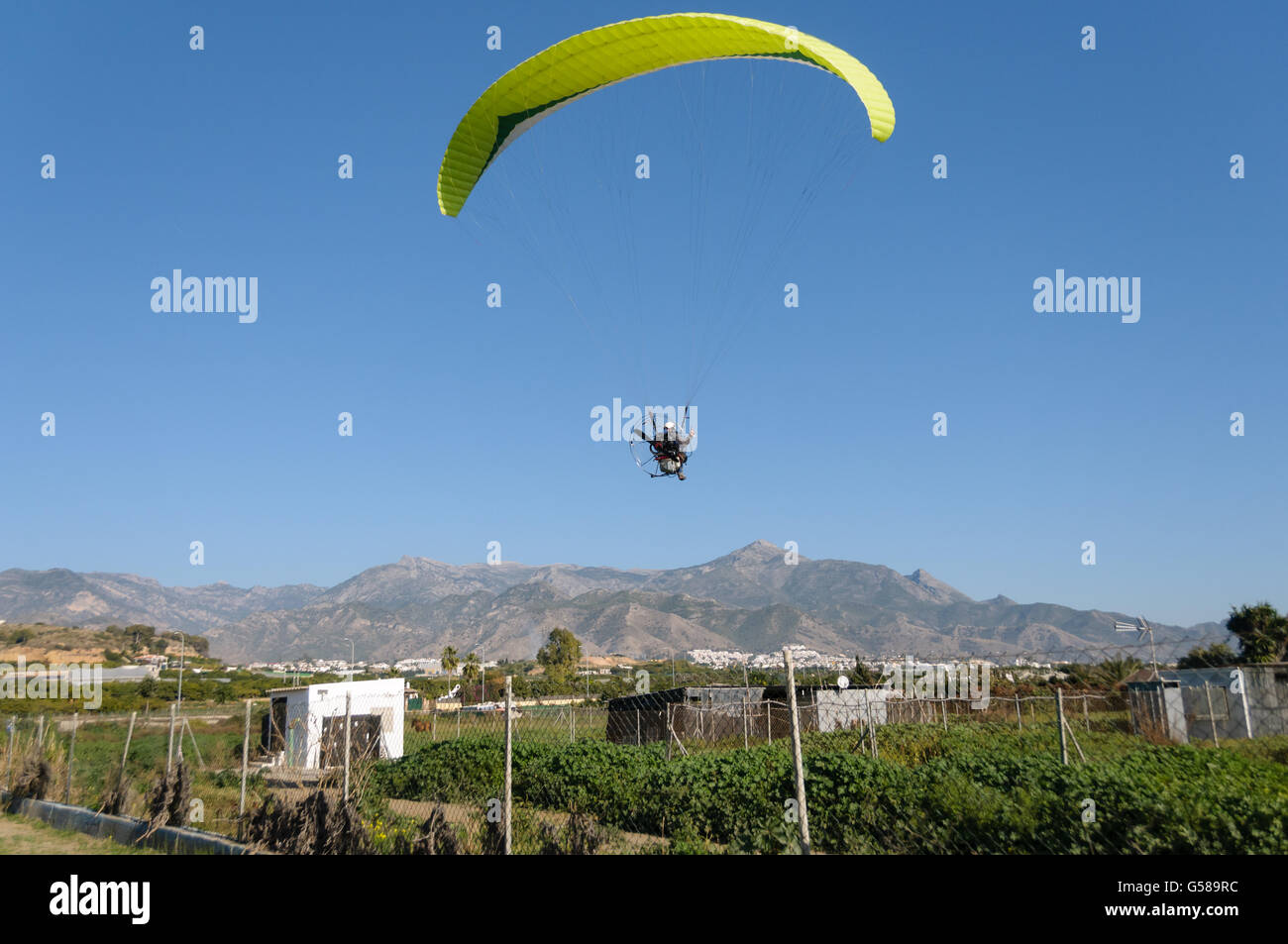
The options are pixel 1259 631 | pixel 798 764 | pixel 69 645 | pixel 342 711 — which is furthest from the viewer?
pixel 69 645

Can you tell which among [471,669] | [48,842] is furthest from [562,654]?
[48,842]

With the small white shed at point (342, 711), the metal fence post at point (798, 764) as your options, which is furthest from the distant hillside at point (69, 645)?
the metal fence post at point (798, 764)

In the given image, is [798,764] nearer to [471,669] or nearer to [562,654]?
[471,669]

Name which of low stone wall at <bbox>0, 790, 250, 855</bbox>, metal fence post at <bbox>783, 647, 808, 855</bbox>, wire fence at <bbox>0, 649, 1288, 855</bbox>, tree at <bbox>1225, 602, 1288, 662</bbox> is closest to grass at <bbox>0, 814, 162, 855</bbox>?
low stone wall at <bbox>0, 790, 250, 855</bbox>

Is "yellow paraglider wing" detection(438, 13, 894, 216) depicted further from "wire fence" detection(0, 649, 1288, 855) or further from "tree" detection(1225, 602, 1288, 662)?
"tree" detection(1225, 602, 1288, 662)

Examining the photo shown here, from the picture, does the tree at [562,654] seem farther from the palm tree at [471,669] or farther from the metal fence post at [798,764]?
the metal fence post at [798,764]
